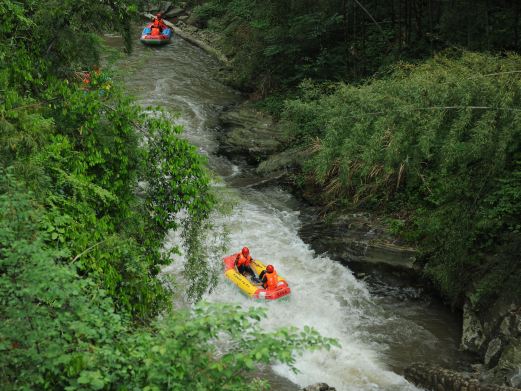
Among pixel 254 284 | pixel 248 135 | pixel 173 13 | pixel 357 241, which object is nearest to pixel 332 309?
pixel 254 284

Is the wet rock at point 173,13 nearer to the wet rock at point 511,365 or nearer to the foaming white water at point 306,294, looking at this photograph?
the foaming white water at point 306,294

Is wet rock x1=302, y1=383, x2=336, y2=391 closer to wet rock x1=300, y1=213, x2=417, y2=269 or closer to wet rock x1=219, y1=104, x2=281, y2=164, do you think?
wet rock x1=300, y1=213, x2=417, y2=269

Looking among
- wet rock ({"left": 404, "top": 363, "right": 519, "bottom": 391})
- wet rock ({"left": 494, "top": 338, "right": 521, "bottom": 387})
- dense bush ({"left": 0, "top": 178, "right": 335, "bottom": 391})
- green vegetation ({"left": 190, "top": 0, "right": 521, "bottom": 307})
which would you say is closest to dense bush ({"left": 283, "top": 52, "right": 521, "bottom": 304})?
green vegetation ({"left": 190, "top": 0, "right": 521, "bottom": 307})

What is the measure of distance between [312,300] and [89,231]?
664 cm

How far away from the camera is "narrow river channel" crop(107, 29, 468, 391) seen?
10.3 metres

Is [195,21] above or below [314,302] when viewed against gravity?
→ above

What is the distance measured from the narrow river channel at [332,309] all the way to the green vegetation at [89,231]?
56.5 inches

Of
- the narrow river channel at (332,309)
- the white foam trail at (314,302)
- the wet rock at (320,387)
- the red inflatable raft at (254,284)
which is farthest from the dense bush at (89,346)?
the red inflatable raft at (254,284)

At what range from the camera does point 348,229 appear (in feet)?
45.9

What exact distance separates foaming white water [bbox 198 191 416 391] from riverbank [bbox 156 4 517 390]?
1.67 feet

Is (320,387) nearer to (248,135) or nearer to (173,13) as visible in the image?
(248,135)

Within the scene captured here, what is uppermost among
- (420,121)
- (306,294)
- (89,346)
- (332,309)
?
(420,121)

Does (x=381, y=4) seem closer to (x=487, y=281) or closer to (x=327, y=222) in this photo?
(x=327, y=222)

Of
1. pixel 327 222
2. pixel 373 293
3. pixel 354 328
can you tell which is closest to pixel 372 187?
pixel 327 222
